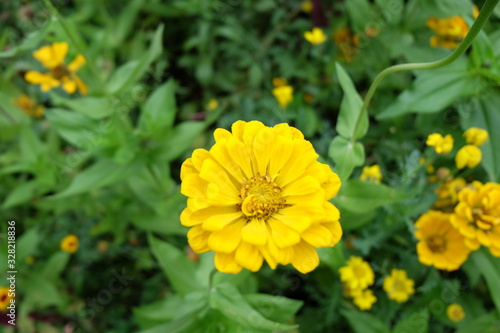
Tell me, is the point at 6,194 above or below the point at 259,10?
below

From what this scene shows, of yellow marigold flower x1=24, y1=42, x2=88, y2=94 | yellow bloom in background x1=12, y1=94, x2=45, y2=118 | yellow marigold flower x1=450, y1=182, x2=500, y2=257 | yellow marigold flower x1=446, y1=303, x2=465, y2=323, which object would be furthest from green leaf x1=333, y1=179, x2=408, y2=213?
yellow bloom in background x1=12, y1=94, x2=45, y2=118

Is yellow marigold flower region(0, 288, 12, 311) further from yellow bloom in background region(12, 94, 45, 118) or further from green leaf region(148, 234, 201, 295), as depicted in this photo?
yellow bloom in background region(12, 94, 45, 118)

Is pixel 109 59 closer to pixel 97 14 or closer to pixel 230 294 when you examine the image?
pixel 97 14

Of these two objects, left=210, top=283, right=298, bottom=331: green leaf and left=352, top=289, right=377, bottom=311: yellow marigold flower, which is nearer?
left=210, top=283, right=298, bottom=331: green leaf

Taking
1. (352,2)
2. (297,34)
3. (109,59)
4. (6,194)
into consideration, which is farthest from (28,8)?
(352,2)

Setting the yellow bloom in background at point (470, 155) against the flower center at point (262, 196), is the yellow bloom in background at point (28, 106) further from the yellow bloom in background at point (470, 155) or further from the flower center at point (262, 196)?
the yellow bloom in background at point (470, 155)

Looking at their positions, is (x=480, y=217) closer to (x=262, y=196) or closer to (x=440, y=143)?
(x=440, y=143)
